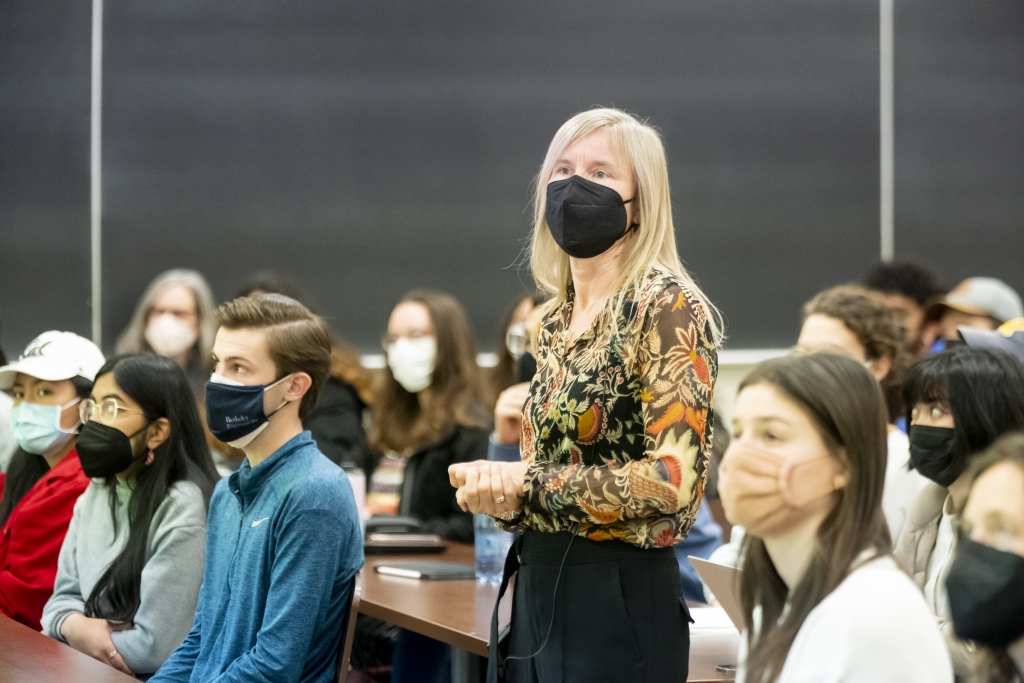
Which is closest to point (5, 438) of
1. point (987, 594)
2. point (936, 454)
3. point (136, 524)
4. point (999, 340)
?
point (136, 524)

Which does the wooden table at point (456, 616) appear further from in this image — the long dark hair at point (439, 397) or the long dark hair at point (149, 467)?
the long dark hair at point (439, 397)

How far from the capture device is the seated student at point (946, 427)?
2209mm

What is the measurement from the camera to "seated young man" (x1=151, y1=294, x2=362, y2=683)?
2229 millimetres

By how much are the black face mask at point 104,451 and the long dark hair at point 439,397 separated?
5.34ft

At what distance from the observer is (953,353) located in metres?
2.34

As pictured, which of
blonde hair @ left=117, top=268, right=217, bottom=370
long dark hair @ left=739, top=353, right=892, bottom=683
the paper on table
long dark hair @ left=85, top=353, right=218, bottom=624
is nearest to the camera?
long dark hair @ left=739, top=353, right=892, bottom=683

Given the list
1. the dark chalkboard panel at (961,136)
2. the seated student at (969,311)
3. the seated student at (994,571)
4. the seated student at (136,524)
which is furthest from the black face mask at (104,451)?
the dark chalkboard panel at (961,136)

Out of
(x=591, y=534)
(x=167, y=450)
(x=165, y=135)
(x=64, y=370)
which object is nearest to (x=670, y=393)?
(x=591, y=534)

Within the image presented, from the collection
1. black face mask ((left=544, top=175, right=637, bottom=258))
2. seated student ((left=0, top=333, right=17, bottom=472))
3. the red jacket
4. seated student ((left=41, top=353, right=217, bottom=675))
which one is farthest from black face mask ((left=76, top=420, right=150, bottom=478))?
black face mask ((left=544, top=175, right=637, bottom=258))

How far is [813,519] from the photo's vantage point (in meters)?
1.36

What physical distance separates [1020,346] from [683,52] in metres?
4.06

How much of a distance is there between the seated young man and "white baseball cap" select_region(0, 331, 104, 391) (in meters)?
1.02

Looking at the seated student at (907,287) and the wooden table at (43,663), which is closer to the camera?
the wooden table at (43,663)

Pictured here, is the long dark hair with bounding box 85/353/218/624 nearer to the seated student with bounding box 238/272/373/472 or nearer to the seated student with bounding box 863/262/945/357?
the seated student with bounding box 238/272/373/472
